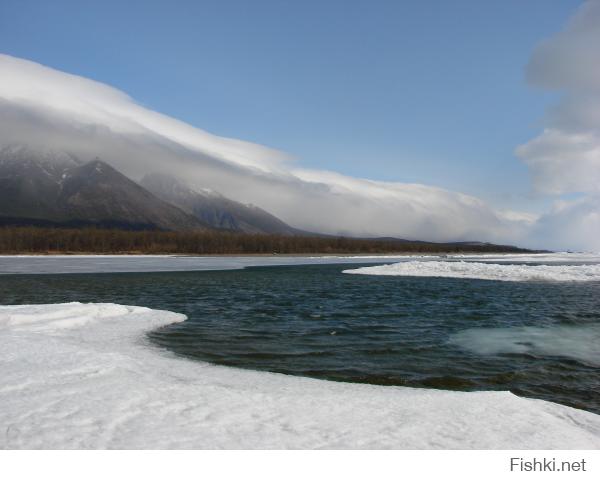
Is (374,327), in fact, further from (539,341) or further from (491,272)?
(491,272)

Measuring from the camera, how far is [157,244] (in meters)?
159

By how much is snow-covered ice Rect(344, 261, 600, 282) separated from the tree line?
10274 centimetres

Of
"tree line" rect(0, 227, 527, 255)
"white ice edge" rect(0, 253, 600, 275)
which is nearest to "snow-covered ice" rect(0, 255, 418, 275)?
"white ice edge" rect(0, 253, 600, 275)

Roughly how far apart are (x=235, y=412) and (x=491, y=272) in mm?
42167

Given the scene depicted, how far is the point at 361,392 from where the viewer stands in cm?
864

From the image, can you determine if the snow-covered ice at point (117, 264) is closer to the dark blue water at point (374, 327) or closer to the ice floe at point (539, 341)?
the dark blue water at point (374, 327)

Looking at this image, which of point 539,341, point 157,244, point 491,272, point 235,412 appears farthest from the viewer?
point 157,244

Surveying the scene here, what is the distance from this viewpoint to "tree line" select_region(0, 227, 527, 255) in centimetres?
14112

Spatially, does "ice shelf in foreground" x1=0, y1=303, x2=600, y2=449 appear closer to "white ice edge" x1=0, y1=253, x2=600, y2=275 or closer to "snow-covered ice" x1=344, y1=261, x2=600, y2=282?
"snow-covered ice" x1=344, y1=261, x2=600, y2=282

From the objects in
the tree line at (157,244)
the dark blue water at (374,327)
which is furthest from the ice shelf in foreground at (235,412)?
the tree line at (157,244)

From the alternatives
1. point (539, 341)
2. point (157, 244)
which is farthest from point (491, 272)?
point (157, 244)

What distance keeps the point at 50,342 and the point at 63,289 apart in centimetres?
2347
